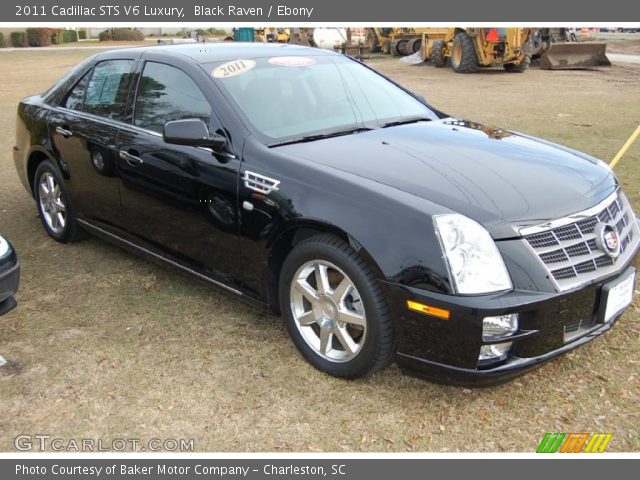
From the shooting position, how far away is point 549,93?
1411 cm

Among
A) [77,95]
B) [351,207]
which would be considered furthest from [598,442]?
[77,95]

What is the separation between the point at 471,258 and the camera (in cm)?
258

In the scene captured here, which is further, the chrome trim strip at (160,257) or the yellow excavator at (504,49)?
the yellow excavator at (504,49)

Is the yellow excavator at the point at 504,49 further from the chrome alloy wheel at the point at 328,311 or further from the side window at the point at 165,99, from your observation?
the chrome alloy wheel at the point at 328,311

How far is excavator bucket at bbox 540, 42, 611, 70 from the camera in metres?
19.4

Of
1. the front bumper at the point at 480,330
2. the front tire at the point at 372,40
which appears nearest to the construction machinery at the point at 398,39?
the front tire at the point at 372,40

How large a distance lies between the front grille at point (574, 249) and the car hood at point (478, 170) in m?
0.06

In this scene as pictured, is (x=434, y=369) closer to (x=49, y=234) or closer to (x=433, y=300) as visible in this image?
(x=433, y=300)

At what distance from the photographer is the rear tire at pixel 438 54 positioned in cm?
2095

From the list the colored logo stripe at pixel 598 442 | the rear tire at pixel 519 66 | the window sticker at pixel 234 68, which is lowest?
the rear tire at pixel 519 66

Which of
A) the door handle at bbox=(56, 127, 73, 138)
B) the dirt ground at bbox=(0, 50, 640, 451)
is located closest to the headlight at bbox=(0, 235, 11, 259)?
the dirt ground at bbox=(0, 50, 640, 451)

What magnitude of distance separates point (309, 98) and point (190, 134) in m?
0.83

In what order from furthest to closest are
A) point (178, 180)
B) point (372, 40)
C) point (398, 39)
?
point (372, 40) < point (398, 39) < point (178, 180)

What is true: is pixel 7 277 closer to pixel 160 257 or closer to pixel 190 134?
pixel 160 257
